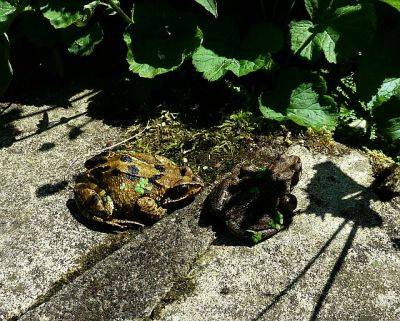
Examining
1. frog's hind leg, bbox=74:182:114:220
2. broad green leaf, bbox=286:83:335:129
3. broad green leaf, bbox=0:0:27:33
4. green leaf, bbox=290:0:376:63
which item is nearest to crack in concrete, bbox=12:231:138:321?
frog's hind leg, bbox=74:182:114:220

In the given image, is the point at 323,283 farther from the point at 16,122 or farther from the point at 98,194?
the point at 16,122

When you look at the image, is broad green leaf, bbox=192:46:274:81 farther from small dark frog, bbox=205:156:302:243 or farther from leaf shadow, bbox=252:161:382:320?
leaf shadow, bbox=252:161:382:320

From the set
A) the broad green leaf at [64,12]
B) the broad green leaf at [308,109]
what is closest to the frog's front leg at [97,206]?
the broad green leaf at [64,12]

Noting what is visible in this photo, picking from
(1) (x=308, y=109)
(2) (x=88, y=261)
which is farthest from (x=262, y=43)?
(2) (x=88, y=261)

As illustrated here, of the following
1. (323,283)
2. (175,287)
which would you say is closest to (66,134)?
(175,287)

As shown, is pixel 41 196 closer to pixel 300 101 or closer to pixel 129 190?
pixel 129 190

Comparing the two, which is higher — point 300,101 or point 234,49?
point 234,49

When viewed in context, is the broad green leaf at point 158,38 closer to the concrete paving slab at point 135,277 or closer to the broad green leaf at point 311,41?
the broad green leaf at point 311,41
